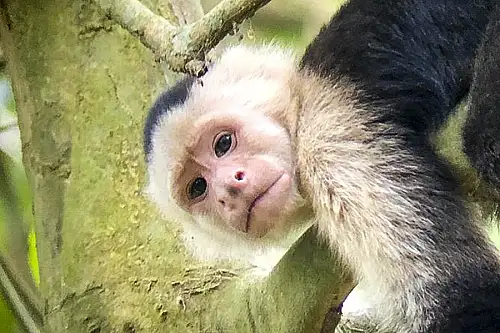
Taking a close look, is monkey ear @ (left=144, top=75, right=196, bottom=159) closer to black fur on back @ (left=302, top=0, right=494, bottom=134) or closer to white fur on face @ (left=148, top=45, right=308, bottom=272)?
white fur on face @ (left=148, top=45, right=308, bottom=272)

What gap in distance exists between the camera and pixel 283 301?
4.29ft

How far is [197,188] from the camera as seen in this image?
1585mm

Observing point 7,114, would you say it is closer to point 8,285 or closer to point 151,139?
point 8,285

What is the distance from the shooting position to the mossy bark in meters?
1.51

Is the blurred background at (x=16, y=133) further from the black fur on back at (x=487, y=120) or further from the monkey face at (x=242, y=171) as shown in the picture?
the black fur on back at (x=487, y=120)

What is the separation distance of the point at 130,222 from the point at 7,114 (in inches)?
29.4

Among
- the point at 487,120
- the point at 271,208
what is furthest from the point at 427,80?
the point at 271,208

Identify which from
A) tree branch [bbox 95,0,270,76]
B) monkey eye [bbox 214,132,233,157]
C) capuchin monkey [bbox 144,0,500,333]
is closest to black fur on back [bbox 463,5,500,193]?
capuchin monkey [bbox 144,0,500,333]

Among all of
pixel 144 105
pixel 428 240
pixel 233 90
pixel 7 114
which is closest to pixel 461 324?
pixel 428 240

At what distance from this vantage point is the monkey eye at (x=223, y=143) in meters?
1.50

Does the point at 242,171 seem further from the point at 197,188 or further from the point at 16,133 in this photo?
the point at 16,133

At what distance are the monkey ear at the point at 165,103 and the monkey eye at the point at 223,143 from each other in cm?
9

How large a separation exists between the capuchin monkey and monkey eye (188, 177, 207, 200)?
0.24ft

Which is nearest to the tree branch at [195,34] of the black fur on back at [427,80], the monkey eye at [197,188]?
the black fur on back at [427,80]
